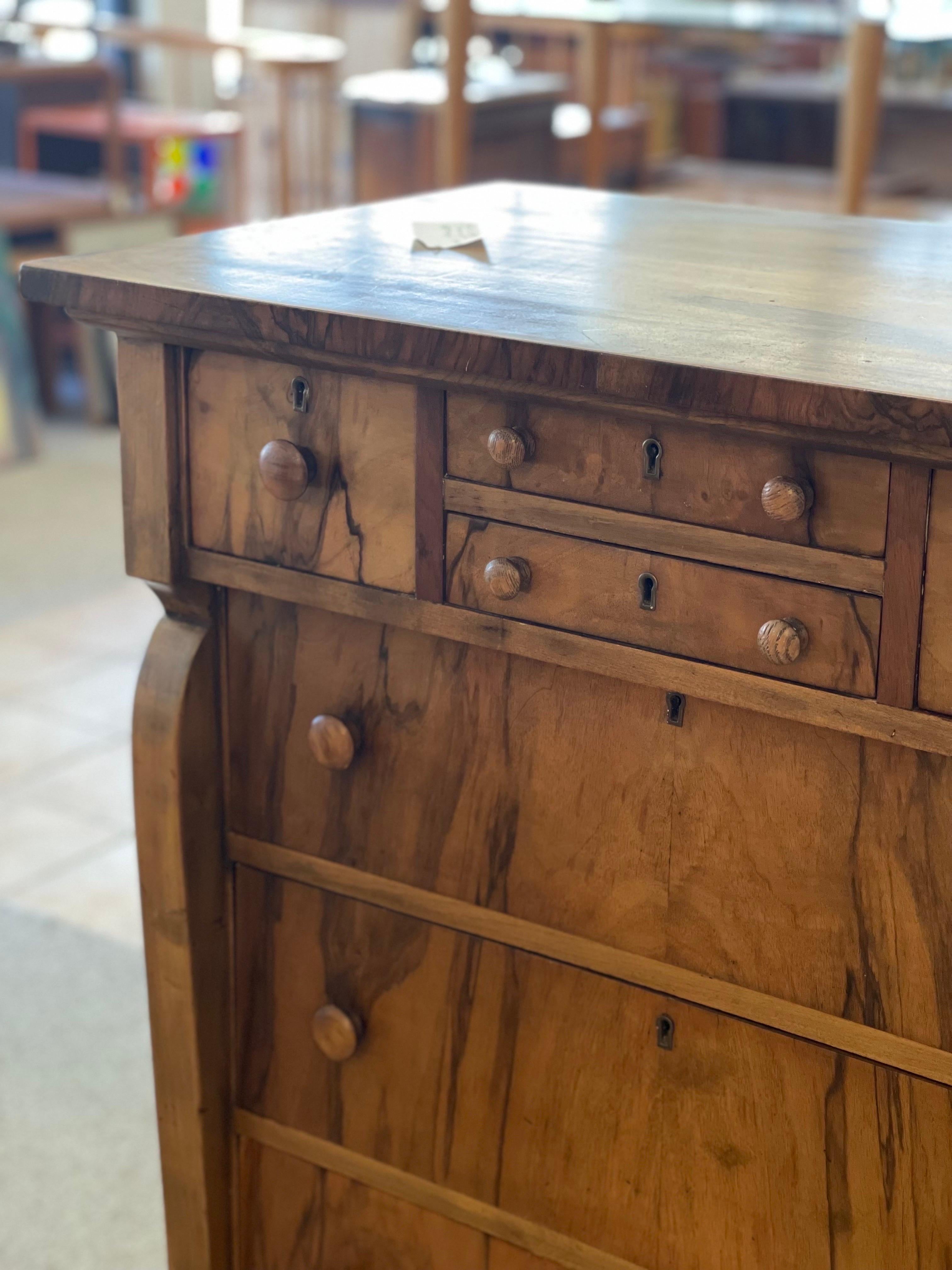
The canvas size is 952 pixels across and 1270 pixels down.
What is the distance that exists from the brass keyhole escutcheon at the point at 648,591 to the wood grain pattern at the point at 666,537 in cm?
2

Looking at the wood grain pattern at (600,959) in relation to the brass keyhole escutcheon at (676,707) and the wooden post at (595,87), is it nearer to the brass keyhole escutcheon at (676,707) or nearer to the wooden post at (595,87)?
the brass keyhole escutcheon at (676,707)

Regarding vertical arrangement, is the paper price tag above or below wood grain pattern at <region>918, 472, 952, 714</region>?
above

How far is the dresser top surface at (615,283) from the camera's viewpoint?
839 mm

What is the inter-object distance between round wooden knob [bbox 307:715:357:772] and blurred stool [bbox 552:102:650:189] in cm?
323

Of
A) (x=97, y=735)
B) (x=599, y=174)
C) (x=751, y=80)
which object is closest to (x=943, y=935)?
(x=97, y=735)

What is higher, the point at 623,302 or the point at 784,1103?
the point at 623,302

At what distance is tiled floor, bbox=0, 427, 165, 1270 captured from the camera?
1.51 m

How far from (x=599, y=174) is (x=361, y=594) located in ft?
8.33

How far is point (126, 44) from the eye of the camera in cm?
695

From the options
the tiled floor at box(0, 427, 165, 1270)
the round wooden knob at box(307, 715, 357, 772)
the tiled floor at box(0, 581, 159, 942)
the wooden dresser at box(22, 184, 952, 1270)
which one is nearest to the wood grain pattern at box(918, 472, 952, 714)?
the wooden dresser at box(22, 184, 952, 1270)

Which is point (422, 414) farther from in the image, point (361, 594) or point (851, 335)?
point (851, 335)

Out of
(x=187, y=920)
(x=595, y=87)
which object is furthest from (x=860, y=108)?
(x=187, y=920)

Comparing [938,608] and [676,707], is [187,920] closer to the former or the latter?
[676,707]

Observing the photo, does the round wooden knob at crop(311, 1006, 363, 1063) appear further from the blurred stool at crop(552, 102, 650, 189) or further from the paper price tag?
the blurred stool at crop(552, 102, 650, 189)
